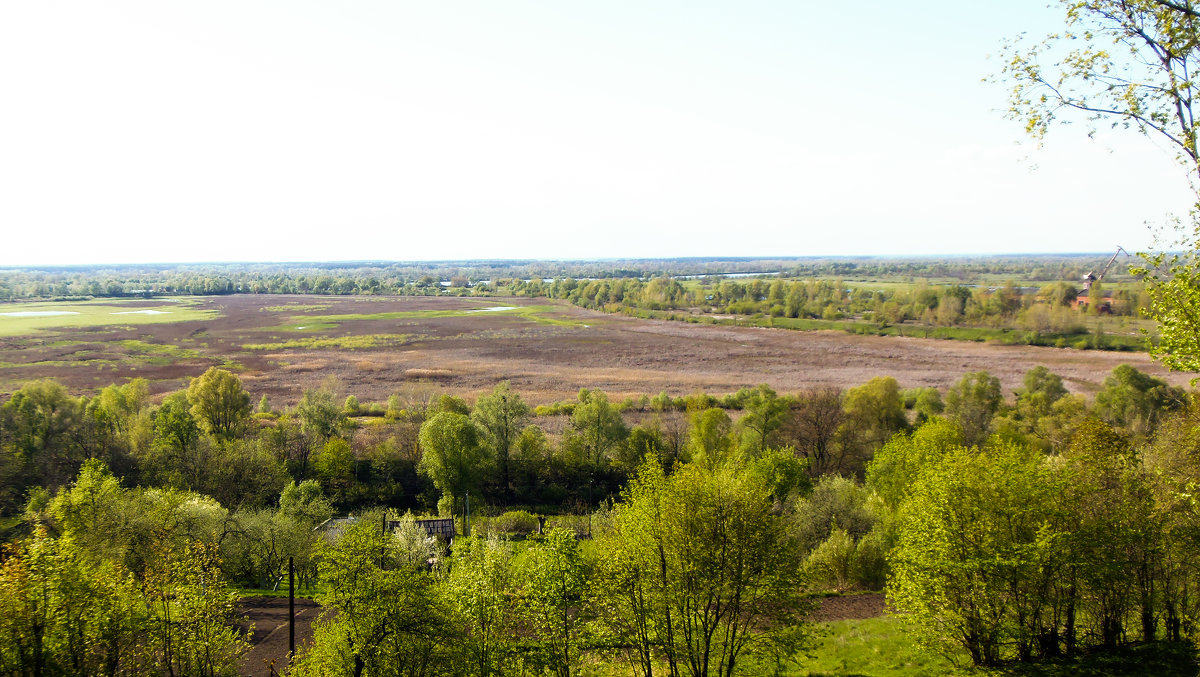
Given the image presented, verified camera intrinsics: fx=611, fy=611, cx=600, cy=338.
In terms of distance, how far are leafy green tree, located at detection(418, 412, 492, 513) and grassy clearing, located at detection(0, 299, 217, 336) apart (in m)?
91.0

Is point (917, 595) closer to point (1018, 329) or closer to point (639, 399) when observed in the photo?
point (639, 399)

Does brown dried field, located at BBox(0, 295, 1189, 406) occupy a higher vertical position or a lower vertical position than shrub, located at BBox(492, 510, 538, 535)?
higher

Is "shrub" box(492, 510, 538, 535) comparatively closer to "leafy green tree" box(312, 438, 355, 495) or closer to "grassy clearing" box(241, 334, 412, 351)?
"leafy green tree" box(312, 438, 355, 495)

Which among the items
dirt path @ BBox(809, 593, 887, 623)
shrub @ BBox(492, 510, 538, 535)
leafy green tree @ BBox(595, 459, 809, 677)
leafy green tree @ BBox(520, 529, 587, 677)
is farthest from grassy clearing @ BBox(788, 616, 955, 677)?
shrub @ BBox(492, 510, 538, 535)

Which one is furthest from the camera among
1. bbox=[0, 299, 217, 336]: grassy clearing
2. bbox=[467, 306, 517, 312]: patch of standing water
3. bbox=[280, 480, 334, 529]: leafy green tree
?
bbox=[467, 306, 517, 312]: patch of standing water

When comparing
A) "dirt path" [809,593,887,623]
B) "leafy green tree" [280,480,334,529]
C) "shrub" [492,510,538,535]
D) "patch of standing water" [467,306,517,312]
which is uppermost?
"patch of standing water" [467,306,517,312]

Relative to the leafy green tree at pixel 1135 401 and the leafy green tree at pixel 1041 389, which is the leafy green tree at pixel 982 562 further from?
the leafy green tree at pixel 1041 389

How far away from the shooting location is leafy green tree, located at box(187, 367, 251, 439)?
149 ft

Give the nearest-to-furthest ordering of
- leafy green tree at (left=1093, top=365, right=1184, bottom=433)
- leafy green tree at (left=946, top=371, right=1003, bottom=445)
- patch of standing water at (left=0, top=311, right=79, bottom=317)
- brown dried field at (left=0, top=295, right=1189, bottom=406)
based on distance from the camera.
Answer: leafy green tree at (left=1093, top=365, right=1184, bottom=433)
leafy green tree at (left=946, top=371, right=1003, bottom=445)
brown dried field at (left=0, top=295, right=1189, bottom=406)
patch of standing water at (left=0, top=311, right=79, bottom=317)

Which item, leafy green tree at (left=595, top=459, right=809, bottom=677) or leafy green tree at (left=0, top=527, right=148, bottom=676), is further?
leafy green tree at (left=595, top=459, right=809, bottom=677)

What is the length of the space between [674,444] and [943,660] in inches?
1195

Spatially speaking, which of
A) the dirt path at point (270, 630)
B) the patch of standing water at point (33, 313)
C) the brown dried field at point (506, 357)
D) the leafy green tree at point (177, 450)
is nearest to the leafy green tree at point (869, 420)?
the brown dried field at point (506, 357)

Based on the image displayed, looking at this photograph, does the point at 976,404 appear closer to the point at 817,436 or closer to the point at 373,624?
the point at 817,436

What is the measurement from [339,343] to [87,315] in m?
64.6
